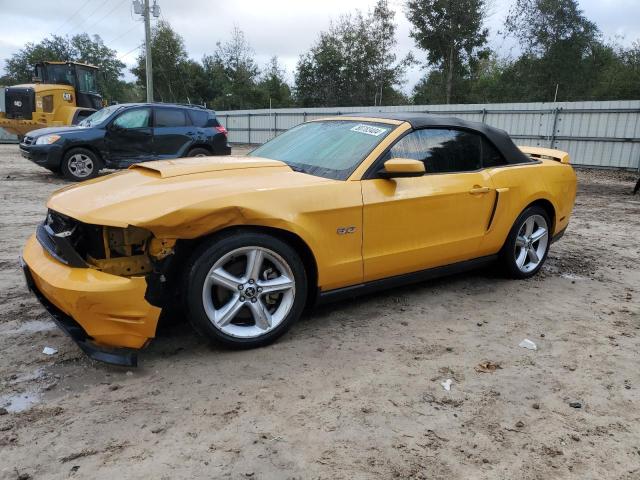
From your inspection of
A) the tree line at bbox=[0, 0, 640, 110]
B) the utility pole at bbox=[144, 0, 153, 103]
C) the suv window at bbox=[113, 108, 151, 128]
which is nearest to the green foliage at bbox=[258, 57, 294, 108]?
the tree line at bbox=[0, 0, 640, 110]

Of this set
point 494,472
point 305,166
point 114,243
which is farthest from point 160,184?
point 494,472

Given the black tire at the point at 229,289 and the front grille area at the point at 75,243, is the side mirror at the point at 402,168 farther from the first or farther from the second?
the front grille area at the point at 75,243

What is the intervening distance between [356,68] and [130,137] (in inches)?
1239

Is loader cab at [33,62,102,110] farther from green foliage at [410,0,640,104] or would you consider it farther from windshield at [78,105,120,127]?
green foliage at [410,0,640,104]

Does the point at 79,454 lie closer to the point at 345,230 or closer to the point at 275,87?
the point at 345,230

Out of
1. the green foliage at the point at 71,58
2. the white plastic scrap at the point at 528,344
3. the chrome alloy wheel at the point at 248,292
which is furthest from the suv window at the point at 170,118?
the green foliage at the point at 71,58

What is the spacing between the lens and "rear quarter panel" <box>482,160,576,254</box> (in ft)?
13.7

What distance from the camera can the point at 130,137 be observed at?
34.8 ft

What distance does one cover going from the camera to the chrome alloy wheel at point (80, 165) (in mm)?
10409

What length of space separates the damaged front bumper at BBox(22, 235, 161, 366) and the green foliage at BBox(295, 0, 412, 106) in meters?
37.1

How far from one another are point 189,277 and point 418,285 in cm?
231

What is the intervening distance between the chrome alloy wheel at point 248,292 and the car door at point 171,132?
8.47m

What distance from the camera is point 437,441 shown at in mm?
2238

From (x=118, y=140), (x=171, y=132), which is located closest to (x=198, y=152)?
(x=171, y=132)
